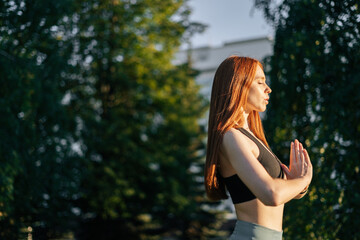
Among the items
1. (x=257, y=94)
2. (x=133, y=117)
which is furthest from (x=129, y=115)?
(x=257, y=94)

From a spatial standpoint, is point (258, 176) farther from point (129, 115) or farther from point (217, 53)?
point (217, 53)

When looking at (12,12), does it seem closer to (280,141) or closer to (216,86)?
(280,141)

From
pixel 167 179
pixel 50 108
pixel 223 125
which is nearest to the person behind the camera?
pixel 223 125

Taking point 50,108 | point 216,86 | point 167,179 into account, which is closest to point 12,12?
point 50,108

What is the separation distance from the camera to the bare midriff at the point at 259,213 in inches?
79.8

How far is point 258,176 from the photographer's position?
1858 millimetres

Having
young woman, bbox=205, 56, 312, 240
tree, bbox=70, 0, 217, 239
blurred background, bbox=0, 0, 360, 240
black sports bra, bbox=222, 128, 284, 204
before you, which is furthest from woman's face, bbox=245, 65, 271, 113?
tree, bbox=70, 0, 217, 239

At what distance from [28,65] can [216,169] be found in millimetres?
4654

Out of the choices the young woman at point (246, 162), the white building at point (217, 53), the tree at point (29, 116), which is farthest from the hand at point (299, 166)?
the white building at point (217, 53)

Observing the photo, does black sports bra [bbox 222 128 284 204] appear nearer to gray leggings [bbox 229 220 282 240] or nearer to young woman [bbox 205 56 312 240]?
young woman [bbox 205 56 312 240]

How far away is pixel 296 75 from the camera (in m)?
5.80

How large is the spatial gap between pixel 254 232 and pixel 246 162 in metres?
0.34

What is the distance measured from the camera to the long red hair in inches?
82.3

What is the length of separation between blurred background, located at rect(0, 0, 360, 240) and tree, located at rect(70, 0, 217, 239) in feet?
0.15
